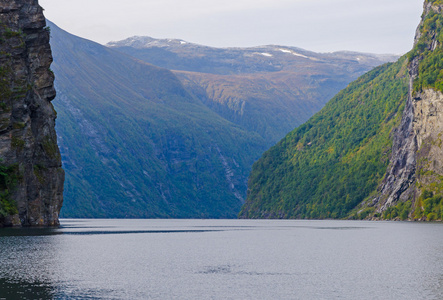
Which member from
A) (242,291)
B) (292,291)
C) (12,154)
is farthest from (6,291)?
(12,154)

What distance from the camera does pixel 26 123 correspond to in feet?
456

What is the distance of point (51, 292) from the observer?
5206cm

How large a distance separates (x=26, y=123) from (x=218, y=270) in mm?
83761

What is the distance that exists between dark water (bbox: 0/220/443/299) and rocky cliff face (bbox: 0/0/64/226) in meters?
33.4

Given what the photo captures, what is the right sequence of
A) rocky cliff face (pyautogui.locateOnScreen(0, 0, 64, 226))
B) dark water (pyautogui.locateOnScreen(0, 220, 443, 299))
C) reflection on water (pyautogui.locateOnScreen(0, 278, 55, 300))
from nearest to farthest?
reflection on water (pyautogui.locateOnScreen(0, 278, 55, 300)) < dark water (pyautogui.locateOnScreen(0, 220, 443, 299)) < rocky cliff face (pyautogui.locateOnScreen(0, 0, 64, 226))

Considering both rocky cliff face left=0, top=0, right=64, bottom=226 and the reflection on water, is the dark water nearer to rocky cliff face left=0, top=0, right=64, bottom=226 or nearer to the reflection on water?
the reflection on water

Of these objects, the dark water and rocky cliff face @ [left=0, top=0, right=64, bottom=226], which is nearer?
the dark water

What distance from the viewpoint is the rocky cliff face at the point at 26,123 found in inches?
5177

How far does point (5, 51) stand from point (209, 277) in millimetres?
91938

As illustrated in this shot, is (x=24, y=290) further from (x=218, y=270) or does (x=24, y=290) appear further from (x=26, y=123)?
(x=26, y=123)

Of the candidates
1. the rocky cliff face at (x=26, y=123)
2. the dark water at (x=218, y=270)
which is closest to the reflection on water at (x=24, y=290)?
the dark water at (x=218, y=270)

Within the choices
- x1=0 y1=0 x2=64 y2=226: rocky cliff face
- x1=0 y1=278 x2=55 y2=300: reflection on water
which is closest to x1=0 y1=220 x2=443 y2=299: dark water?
x1=0 y1=278 x2=55 y2=300: reflection on water

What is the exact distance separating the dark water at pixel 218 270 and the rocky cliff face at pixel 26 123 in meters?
33.4

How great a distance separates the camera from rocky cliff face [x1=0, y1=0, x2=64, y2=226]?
13150cm
